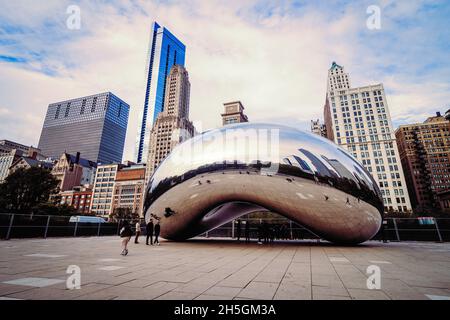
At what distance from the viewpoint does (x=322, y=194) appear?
9195 mm

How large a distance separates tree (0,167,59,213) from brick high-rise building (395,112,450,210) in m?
151

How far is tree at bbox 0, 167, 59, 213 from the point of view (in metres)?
34.8

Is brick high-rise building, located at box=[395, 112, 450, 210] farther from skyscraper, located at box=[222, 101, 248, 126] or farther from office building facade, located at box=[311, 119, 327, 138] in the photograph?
skyscraper, located at box=[222, 101, 248, 126]

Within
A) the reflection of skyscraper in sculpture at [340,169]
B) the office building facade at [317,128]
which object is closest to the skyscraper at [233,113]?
the office building facade at [317,128]

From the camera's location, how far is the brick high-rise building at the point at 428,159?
121 m

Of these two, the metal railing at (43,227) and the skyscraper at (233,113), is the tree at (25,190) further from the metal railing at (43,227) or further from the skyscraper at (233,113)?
the skyscraper at (233,113)

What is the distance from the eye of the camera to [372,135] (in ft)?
322

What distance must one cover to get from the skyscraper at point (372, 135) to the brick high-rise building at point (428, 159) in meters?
44.1

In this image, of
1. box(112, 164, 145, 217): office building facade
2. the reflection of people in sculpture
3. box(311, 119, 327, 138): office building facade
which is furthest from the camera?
box(311, 119, 327, 138): office building facade

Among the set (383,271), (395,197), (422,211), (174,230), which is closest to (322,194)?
(383,271)

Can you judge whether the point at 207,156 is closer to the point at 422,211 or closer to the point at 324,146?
the point at 324,146

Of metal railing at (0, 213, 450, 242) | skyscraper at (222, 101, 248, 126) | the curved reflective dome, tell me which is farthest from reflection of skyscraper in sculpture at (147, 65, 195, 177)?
the curved reflective dome

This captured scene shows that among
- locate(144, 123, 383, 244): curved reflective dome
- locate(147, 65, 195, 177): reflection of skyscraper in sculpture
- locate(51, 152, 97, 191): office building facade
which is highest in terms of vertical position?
locate(147, 65, 195, 177): reflection of skyscraper in sculpture
